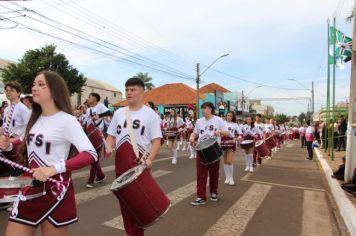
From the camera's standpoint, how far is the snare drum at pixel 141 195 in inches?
139

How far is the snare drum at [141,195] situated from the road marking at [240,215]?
1857 mm

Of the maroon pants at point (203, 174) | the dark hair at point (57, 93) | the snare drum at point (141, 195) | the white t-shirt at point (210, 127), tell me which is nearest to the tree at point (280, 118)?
the white t-shirt at point (210, 127)

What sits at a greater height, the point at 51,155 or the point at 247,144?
the point at 51,155

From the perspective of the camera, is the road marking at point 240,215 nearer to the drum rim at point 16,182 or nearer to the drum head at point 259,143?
the drum rim at point 16,182

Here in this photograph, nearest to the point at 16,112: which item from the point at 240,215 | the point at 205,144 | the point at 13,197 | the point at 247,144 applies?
the point at 205,144

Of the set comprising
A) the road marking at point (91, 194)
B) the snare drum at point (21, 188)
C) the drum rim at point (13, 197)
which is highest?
the snare drum at point (21, 188)

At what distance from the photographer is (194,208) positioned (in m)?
6.74

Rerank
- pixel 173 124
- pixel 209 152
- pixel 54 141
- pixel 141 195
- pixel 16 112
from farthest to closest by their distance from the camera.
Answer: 1. pixel 173 124
2. pixel 209 152
3. pixel 16 112
4. pixel 141 195
5. pixel 54 141

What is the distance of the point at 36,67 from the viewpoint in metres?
41.1

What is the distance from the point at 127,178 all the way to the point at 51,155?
103 cm

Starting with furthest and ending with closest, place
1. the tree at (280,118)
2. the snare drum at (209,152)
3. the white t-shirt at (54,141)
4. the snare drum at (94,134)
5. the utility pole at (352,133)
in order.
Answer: the tree at (280,118) → the utility pole at (352,133) → the snare drum at (94,134) → the snare drum at (209,152) → the white t-shirt at (54,141)

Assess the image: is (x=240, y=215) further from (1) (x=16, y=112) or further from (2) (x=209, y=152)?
(1) (x=16, y=112)

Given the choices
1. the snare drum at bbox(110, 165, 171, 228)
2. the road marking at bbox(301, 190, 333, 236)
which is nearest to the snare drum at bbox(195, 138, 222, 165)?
the road marking at bbox(301, 190, 333, 236)

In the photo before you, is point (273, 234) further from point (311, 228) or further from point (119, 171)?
point (119, 171)
